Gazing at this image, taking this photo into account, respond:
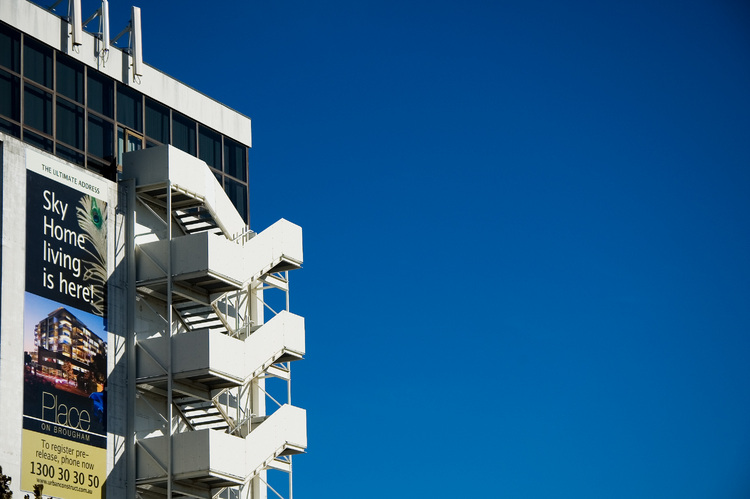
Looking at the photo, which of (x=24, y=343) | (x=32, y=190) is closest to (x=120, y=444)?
(x=24, y=343)

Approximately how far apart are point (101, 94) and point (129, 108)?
1.92 m

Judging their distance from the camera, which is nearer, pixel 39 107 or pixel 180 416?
pixel 39 107

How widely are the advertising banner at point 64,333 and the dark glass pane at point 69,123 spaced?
1733 millimetres

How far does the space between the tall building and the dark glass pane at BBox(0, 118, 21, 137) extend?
6cm

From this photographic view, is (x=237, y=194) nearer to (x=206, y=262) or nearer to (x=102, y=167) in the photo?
(x=102, y=167)

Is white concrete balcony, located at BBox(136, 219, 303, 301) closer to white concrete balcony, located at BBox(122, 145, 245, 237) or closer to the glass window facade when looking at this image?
white concrete balcony, located at BBox(122, 145, 245, 237)

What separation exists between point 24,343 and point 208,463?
350 inches

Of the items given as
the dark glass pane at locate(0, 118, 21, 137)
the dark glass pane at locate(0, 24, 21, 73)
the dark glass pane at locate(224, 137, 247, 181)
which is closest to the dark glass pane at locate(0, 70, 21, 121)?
the dark glass pane at locate(0, 118, 21, 137)

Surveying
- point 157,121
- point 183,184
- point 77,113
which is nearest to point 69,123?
point 77,113

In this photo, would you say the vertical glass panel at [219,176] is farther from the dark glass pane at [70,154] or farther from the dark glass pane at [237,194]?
the dark glass pane at [70,154]

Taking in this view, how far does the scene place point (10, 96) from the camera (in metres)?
53.7

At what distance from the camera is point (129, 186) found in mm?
58281

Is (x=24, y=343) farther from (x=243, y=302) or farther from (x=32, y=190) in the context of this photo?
(x=243, y=302)

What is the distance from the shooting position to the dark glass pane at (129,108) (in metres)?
59.9
